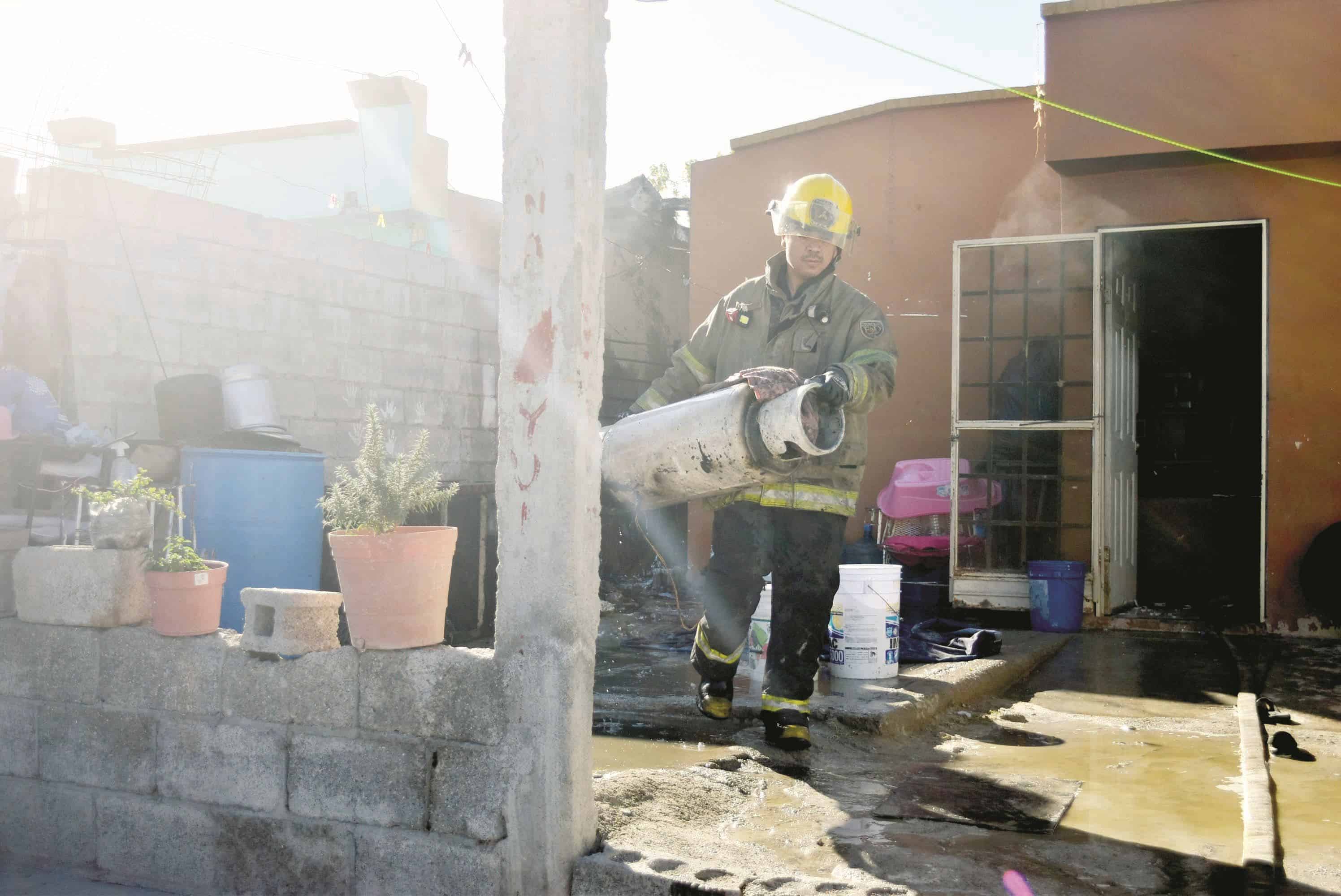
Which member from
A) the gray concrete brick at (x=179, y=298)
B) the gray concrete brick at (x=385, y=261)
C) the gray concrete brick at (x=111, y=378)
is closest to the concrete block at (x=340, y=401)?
the gray concrete brick at (x=385, y=261)

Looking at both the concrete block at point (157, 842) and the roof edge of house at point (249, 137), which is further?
the roof edge of house at point (249, 137)

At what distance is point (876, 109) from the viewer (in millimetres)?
9617

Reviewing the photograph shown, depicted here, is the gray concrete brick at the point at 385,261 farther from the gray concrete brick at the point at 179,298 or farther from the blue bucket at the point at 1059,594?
the blue bucket at the point at 1059,594

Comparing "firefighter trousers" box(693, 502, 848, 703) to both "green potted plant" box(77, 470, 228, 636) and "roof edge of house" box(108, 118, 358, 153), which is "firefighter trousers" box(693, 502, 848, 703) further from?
"roof edge of house" box(108, 118, 358, 153)

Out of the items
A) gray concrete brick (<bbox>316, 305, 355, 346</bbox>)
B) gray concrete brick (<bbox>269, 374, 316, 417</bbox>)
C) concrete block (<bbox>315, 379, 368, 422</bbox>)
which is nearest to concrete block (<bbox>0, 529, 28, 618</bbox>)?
gray concrete brick (<bbox>269, 374, 316, 417</bbox>)

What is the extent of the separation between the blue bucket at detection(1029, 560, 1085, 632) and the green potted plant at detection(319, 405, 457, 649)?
5628mm

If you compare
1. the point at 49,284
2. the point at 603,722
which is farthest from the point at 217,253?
the point at 603,722

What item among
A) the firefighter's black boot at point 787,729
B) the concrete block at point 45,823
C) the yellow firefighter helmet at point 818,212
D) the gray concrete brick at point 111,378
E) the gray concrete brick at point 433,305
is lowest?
the concrete block at point 45,823

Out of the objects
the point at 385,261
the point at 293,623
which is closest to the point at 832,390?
the point at 293,623

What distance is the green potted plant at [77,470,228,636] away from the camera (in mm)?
3357

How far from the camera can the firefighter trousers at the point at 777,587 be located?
13.2ft

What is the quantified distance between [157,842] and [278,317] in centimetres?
461

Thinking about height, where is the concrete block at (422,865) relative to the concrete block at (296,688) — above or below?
below

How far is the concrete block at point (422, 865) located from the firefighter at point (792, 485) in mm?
1484
